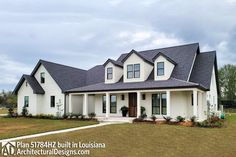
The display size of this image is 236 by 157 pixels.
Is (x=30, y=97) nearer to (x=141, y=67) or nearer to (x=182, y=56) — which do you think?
(x=141, y=67)

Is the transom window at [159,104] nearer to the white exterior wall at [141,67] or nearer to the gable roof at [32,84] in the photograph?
the white exterior wall at [141,67]

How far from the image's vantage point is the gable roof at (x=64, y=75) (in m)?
28.1

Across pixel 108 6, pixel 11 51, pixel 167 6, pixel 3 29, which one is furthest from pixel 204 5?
pixel 11 51

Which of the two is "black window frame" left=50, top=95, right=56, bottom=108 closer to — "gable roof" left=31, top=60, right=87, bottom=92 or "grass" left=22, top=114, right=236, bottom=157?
"gable roof" left=31, top=60, right=87, bottom=92

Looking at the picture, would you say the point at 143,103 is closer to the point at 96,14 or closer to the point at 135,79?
the point at 135,79

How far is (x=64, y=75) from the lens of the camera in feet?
97.9

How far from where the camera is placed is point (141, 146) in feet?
40.0

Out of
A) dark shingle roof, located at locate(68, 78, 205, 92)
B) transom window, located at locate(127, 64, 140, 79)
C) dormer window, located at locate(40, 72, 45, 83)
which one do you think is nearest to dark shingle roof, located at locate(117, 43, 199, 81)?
dark shingle roof, located at locate(68, 78, 205, 92)

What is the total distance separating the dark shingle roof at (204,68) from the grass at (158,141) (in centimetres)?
691

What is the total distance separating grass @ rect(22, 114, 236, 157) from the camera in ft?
37.1

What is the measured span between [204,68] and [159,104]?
5696 mm

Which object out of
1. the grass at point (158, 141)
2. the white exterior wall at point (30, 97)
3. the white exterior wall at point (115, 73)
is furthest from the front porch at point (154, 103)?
the grass at point (158, 141)

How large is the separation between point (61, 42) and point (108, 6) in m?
12.0

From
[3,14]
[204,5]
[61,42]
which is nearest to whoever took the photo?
[204,5]
